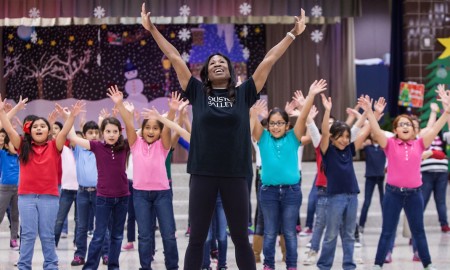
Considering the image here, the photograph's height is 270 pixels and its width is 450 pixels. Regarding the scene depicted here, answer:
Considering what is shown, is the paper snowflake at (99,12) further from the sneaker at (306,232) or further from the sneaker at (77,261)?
the sneaker at (77,261)

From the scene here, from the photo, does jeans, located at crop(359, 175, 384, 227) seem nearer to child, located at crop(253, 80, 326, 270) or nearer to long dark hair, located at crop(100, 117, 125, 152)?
child, located at crop(253, 80, 326, 270)

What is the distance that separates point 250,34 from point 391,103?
2.88m

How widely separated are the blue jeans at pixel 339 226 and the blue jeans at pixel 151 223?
1209mm

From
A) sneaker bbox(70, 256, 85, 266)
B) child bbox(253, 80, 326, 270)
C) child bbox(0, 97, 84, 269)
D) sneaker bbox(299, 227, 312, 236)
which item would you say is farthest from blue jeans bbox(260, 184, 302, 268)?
sneaker bbox(299, 227, 312, 236)

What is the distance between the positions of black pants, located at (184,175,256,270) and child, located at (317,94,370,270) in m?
1.94

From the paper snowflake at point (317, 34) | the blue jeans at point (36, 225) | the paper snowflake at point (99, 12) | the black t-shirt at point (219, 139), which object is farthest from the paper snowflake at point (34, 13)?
the black t-shirt at point (219, 139)

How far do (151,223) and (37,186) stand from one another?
0.91 meters

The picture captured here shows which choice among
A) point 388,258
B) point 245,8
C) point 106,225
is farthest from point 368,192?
point 245,8

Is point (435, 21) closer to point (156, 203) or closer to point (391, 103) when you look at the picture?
point (391, 103)

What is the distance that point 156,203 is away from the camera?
6.18 metres

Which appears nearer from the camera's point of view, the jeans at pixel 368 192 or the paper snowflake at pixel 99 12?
the jeans at pixel 368 192

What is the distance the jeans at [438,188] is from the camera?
30.5 feet

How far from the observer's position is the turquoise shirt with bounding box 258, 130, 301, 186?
6406 mm

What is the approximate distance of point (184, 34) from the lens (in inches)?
579
